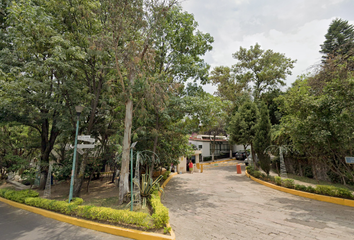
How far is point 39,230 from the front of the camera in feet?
18.4

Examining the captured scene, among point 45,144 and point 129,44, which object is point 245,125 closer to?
point 129,44

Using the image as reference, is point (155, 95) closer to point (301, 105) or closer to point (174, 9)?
point (174, 9)

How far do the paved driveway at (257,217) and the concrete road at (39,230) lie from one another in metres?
2.50

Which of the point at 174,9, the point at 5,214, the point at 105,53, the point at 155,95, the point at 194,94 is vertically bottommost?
the point at 5,214

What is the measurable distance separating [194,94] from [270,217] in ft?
24.3

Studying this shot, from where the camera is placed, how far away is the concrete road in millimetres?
5094

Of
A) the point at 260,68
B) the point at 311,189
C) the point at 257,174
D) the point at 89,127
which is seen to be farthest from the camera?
the point at 260,68

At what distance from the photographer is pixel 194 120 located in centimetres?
1084

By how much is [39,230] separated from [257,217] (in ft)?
22.7

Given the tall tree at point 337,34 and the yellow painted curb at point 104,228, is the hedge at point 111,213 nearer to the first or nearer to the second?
the yellow painted curb at point 104,228

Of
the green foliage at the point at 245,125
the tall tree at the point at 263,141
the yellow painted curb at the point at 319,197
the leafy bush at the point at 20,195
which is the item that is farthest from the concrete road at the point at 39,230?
the green foliage at the point at 245,125

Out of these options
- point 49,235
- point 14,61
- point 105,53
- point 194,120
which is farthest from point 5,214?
point 194,120

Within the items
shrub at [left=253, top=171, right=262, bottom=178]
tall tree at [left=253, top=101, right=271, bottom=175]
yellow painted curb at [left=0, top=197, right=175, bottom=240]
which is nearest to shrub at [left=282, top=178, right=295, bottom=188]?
tall tree at [left=253, top=101, right=271, bottom=175]

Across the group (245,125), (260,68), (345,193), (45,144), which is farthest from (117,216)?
(260,68)
